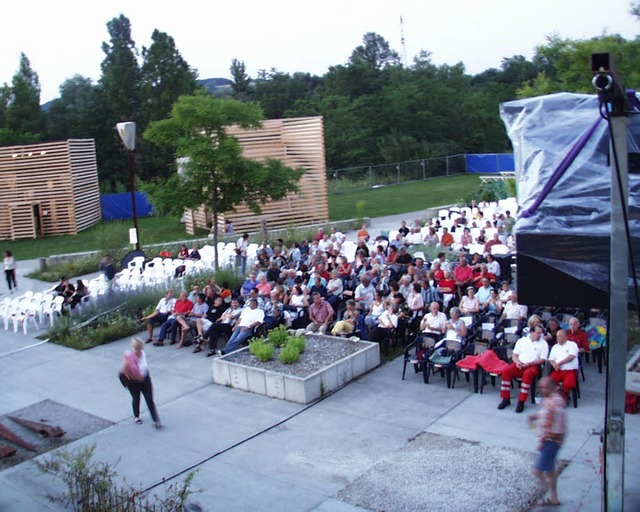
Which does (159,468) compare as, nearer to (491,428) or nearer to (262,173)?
(491,428)

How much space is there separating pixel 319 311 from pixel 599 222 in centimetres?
931

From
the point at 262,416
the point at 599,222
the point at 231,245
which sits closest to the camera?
the point at 599,222

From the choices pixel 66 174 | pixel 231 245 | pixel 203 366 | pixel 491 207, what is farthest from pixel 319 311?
pixel 66 174

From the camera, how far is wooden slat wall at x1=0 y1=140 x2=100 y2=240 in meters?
35.8

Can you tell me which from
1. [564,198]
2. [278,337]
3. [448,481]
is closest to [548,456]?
[448,481]

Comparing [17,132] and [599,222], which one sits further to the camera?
[17,132]

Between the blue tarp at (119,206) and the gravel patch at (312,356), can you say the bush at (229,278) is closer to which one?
the gravel patch at (312,356)

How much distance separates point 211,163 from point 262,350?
7562 mm

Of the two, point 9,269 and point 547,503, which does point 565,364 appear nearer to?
point 547,503

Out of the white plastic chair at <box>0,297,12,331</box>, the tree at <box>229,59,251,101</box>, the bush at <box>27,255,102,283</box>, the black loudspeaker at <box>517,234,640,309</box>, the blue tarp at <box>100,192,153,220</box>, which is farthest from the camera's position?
the tree at <box>229,59,251,101</box>

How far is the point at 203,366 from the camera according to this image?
13469 mm

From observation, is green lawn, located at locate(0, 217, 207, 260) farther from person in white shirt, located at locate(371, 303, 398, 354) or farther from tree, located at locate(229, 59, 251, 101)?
tree, located at locate(229, 59, 251, 101)

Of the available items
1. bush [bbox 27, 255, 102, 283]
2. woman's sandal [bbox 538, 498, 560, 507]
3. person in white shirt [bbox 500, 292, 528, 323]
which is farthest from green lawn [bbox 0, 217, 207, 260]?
woman's sandal [bbox 538, 498, 560, 507]

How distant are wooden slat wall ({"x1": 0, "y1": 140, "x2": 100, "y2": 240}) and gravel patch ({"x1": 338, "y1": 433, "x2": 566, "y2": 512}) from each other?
1192 inches
